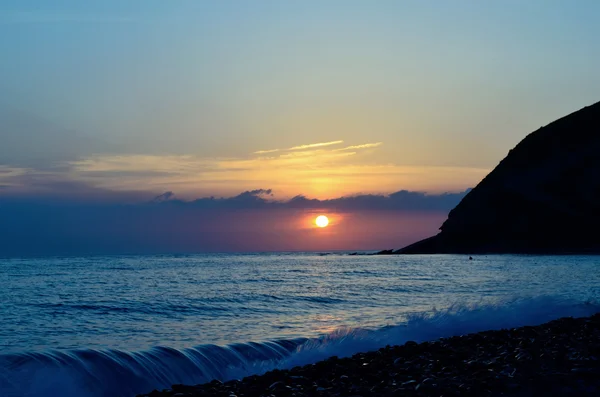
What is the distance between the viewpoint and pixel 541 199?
112 meters

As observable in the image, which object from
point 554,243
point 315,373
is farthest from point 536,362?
point 554,243

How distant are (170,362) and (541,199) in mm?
109969

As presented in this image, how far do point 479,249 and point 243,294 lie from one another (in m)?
97.5

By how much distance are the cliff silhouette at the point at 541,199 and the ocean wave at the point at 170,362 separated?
94.3 m

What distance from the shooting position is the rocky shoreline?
9305 mm

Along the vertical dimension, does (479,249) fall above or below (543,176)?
below

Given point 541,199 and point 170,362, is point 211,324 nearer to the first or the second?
point 170,362

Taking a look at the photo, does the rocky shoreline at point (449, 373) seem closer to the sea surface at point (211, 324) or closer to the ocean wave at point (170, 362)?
the ocean wave at point (170, 362)

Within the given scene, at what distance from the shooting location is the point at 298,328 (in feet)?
63.1

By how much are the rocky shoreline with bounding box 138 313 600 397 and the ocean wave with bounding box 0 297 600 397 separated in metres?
1.89

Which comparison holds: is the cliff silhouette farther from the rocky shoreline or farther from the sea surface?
the rocky shoreline

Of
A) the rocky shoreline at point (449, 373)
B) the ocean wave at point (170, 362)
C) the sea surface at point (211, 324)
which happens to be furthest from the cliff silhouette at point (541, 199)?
the rocky shoreline at point (449, 373)

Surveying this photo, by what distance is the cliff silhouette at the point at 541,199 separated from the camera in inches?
4181

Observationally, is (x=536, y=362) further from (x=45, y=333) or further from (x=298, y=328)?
(x=45, y=333)
